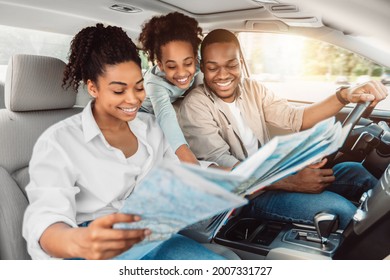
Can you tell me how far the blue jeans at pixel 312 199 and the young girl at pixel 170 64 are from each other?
33 cm

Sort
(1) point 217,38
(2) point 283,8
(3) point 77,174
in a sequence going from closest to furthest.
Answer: (3) point 77,174 → (2) point 283,8 → (1) point 217,38

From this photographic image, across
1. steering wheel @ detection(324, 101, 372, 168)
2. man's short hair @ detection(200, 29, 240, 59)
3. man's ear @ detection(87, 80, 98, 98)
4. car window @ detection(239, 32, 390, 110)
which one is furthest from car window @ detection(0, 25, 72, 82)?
steering wheel @ detection(324, 101, 372, 168)

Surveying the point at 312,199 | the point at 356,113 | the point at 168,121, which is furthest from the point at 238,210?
the point at 356,113

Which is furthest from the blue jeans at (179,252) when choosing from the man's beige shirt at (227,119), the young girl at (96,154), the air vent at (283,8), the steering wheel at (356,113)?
the air vent at (283,8)

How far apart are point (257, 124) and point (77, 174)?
64 cm

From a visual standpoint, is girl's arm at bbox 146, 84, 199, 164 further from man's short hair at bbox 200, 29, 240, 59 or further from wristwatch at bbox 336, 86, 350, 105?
wristwatch at bbox 336, 86, 350, 105

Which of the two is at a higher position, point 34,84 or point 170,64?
point 170,64

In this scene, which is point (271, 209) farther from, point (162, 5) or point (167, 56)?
point (162, 5)

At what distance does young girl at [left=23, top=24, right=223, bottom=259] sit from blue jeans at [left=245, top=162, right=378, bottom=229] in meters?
0.31

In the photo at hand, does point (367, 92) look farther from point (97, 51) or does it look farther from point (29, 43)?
point (29, 43)

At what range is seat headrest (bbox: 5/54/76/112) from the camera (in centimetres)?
114

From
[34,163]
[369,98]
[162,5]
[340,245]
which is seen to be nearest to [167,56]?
[162,5]

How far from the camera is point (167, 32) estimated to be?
4.02 feet

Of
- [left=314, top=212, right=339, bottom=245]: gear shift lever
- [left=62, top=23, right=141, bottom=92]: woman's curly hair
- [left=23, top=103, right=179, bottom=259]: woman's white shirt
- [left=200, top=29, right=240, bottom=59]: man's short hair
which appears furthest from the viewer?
[left=200, top=29, right=240, bottom=59]: man's short hair
